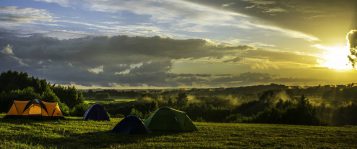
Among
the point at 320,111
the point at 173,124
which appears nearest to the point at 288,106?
the point at 320,111

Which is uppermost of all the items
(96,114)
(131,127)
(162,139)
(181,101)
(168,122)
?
(168,122)

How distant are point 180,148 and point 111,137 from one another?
23.0 ft

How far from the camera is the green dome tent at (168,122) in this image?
42384 mm

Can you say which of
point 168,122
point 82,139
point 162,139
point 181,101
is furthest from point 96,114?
point 181,101

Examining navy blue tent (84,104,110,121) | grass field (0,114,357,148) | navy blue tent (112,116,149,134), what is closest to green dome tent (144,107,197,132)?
grass field (0,114,357,148)

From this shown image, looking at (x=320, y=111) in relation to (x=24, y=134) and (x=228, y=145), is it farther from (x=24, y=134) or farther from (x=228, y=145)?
(x=24, y=134)

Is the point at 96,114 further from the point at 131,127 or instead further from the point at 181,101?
the point at 181,101

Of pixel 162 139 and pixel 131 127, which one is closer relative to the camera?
pixel 162 139

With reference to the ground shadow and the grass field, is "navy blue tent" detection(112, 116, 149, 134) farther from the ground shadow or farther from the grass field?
the grass field

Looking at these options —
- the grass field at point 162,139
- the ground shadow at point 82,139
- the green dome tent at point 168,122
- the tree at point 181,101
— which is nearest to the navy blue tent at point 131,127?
the ground shadow at point 82,139

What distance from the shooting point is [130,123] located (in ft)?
129

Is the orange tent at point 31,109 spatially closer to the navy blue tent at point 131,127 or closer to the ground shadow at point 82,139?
the ground shadow at point 82,139

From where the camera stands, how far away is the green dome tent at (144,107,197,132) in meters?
42.4

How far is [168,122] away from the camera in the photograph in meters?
42.6
